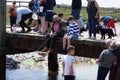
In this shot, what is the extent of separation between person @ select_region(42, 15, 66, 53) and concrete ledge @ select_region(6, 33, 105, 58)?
229mm

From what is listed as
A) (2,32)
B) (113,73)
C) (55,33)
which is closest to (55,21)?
(55,33)

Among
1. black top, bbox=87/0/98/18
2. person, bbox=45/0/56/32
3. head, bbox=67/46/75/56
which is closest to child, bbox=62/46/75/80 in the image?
head, bbox=67/46/75/56

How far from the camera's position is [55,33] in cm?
1731

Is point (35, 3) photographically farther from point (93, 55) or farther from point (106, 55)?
point (106, 55)

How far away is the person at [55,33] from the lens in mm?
17125

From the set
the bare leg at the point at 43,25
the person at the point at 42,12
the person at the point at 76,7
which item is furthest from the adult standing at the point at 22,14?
the person at the point at 76,7

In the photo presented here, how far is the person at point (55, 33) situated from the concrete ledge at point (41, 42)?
23cm

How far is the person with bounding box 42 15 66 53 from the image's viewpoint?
1712cm

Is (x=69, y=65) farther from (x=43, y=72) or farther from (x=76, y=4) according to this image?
(x=43, y=72)

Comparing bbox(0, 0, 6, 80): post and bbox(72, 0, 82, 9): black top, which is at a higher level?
bbox(72, 0, 82, 9): black top

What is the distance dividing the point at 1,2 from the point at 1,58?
2175 millimetres

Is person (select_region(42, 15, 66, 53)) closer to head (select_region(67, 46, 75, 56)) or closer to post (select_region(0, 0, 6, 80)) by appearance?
post (select_region(0, 0, 6, 80))

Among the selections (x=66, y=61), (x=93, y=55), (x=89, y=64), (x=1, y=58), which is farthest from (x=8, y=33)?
(x=89, y=64)

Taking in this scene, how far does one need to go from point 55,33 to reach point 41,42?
115 cm
